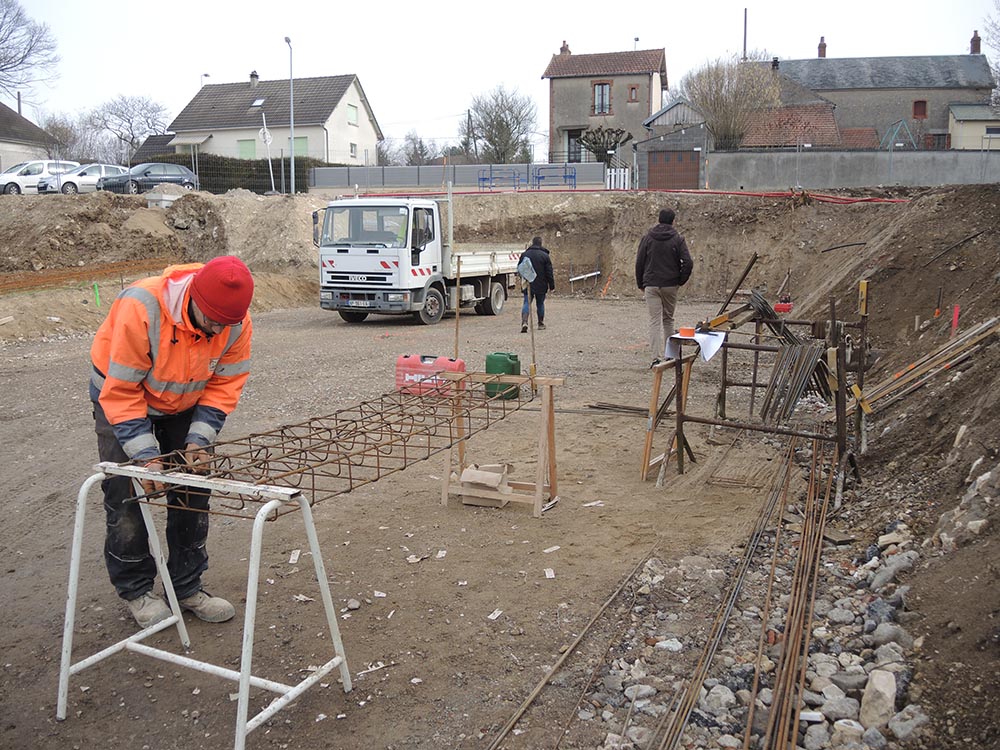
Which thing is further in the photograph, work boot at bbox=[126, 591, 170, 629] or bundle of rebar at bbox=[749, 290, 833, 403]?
bundle of rebar at bbox=[749, 290, 833, 403]

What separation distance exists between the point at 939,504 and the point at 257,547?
13.4 feet

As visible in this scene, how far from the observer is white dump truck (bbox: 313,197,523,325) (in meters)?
15.8

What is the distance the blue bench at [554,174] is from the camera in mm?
30641

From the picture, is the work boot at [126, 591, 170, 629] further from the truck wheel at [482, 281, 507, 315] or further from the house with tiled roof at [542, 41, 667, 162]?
the house with tiled roof at [542, 41, 667, 162]

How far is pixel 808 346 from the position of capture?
6.25 metres

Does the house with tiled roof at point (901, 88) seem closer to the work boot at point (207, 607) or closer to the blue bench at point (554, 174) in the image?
the blue bench at point (554, 174)

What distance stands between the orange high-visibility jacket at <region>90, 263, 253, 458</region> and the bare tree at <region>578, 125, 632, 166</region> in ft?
119

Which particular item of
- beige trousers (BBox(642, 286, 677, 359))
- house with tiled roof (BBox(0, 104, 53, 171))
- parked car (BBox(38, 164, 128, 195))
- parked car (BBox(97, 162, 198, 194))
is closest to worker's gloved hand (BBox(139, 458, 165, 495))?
beige trousers (BBox(642, 286, 677, 359))

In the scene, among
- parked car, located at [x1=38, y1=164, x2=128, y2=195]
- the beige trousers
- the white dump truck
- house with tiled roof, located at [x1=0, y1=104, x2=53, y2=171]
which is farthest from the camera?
house with tiled roof, located at [x1=0, y1=104, x2=53, y2=171]

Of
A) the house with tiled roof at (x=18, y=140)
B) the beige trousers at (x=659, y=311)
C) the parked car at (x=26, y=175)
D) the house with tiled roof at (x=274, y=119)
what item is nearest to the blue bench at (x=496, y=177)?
the parked car at (x=26, y=175)

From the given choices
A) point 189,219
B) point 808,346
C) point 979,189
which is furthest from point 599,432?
point 189,219

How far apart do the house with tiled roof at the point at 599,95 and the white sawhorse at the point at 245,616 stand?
152 feet

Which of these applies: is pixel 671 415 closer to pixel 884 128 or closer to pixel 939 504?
pixel 939 504

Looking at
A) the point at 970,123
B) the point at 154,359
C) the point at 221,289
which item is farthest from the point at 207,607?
the point at 970,123
